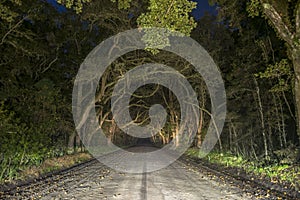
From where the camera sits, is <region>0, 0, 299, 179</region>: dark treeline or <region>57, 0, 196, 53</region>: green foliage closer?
<region>57, 0, 196, 53</region>: green foliage

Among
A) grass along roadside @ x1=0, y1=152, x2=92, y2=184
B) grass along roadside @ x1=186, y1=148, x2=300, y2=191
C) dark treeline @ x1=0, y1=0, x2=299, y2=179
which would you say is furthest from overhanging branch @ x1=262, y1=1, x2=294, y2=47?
grass along roadside @ x1=0, y1=152, x2=92, y2=184

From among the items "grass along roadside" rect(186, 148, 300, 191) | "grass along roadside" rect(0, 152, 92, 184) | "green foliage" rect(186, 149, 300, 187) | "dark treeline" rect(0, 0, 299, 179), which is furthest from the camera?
"dark treeline" rect(0, 0, 299, 179)

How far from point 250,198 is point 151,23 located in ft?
19.9

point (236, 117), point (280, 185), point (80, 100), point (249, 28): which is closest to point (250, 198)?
point (280, 185)

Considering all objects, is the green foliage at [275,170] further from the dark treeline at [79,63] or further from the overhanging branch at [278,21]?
the overhanging branch at [278,21]

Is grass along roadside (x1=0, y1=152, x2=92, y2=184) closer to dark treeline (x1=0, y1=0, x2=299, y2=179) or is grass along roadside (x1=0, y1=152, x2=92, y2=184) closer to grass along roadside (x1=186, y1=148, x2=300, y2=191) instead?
dark treeline (x1=0, y1=0, x2=299, y2=179)

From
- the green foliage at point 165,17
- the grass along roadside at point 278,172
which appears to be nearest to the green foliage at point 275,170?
the grass along roadside at point 278,172

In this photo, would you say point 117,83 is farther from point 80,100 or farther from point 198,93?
point 198,93

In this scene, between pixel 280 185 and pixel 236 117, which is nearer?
pixel 280 185

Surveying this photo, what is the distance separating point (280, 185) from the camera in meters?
11.2

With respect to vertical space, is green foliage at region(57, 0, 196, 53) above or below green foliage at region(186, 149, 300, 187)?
above

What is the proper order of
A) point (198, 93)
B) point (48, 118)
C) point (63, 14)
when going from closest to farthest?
point (48, 118) < point (63, 14) < point (198, 93)

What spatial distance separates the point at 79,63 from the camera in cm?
2778

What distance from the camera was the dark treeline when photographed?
15305mm
